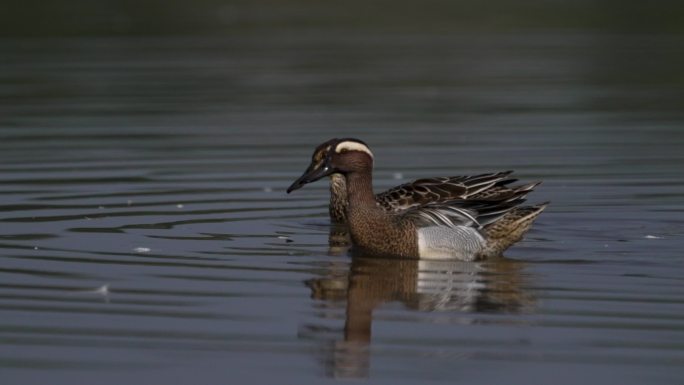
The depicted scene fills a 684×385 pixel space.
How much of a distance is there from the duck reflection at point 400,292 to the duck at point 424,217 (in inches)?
5.0

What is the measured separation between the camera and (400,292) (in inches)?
445

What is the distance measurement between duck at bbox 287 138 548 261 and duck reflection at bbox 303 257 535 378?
13cm

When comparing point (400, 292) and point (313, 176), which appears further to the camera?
point (313, 176)

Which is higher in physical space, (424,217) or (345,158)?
(345,158)

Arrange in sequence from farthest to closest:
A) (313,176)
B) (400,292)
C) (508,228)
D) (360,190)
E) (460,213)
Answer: (313,176) → (360,190) → (460,213) → (508,228) → (400,292)

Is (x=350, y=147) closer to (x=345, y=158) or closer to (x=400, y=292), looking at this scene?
(x=345, y=158)

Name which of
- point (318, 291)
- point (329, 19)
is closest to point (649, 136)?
point (318, 291)

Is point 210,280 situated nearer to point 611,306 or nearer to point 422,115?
point 611,306

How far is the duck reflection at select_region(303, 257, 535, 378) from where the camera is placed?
Answer: 9.51 m

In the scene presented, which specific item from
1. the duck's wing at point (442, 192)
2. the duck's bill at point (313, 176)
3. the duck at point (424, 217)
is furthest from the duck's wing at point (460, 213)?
the duck's bill at point (313, 176)

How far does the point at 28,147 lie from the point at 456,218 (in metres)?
7.92

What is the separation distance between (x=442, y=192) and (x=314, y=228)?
1.42 m

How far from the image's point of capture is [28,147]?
1941 centimetres

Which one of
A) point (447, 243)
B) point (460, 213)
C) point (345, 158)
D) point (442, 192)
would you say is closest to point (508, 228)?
point (460, 213)
